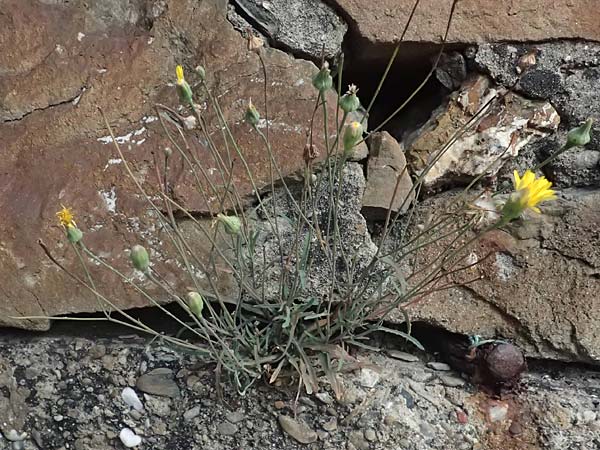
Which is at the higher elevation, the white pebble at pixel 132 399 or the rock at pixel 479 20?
the rock at pixel 479 20

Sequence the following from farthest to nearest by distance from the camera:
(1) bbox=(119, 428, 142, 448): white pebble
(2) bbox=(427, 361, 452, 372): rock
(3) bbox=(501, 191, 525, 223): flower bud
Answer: (2) bbox=(427, 361, 452, 372): rock → (1) bbox=(119, 428, 142, 448): white pebble → (3) bbox=(501, 191, 525, 223): flower bud

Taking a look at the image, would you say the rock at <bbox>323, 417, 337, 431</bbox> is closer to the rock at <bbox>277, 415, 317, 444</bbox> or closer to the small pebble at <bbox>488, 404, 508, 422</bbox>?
the rock at <bbox>277, 415, 317, 444</bbox>

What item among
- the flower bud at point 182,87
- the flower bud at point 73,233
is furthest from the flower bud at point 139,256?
the flower bud at point 182,87

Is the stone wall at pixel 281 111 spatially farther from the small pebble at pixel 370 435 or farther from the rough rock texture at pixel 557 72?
the small pebble at pixel 370 435

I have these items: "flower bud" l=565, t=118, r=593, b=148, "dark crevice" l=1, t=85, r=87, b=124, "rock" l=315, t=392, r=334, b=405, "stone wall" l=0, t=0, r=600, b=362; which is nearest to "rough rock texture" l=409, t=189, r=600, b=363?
"stone wall" l=0, t=0, r=600, b=362

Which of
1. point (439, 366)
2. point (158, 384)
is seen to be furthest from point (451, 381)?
point (158, 384)
